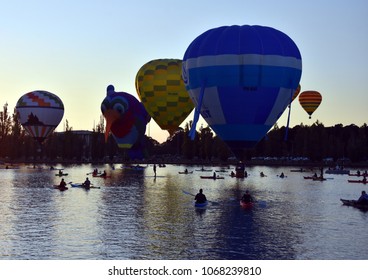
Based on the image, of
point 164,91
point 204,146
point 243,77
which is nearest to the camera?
point 243,77

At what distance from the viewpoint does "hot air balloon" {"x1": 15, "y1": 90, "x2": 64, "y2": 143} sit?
110000mm

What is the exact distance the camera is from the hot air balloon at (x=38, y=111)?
11000 centimetres

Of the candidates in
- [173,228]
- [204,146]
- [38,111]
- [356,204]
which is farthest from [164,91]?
[204,146]

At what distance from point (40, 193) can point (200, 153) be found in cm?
12098

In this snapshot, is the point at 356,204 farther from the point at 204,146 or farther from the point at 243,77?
the point at 204,146

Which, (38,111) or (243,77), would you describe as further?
(38,111)

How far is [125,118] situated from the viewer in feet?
341

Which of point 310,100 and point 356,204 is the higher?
point 310,100

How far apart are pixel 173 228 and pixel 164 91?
4399 cm

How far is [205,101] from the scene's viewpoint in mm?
50375

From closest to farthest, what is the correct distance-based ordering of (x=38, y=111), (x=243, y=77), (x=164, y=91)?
(x=243, y=77) < (x=164, y=91) < (x=38, y=111)

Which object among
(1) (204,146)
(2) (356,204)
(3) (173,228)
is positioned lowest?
(3) (173,228)

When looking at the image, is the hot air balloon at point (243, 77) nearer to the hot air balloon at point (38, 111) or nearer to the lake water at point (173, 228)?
the lake water at point (173, 228)

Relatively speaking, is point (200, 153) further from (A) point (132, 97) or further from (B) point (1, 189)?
(B) point (1, 189)
